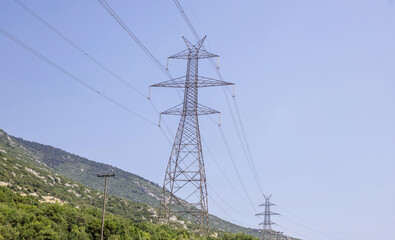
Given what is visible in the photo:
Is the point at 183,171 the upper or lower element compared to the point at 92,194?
lower

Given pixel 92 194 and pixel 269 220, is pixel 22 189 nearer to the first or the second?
pixel 92 194

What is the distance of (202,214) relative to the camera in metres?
62.0

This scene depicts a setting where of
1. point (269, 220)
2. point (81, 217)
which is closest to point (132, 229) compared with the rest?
point (81, 217)

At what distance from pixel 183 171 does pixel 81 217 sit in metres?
23.3

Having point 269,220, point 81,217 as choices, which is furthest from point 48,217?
point 269,220

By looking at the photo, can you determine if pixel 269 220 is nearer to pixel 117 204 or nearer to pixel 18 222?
pixel 117 204

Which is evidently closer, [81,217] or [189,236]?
[81,217]

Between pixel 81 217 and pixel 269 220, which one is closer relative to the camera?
pixel 81 217

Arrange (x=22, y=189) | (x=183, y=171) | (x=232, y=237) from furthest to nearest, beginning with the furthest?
1. (x=22, y=189)
2. (x=232, y=237)
3. (x=183, y=171)

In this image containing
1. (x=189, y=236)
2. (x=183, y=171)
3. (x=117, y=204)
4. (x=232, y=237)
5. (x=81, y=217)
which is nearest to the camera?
(x=183, y=171)

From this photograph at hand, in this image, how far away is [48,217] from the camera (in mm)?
72438

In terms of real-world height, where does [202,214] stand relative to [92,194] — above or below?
below

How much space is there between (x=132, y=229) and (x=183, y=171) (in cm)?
2325

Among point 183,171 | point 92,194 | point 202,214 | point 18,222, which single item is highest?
point 92,194
